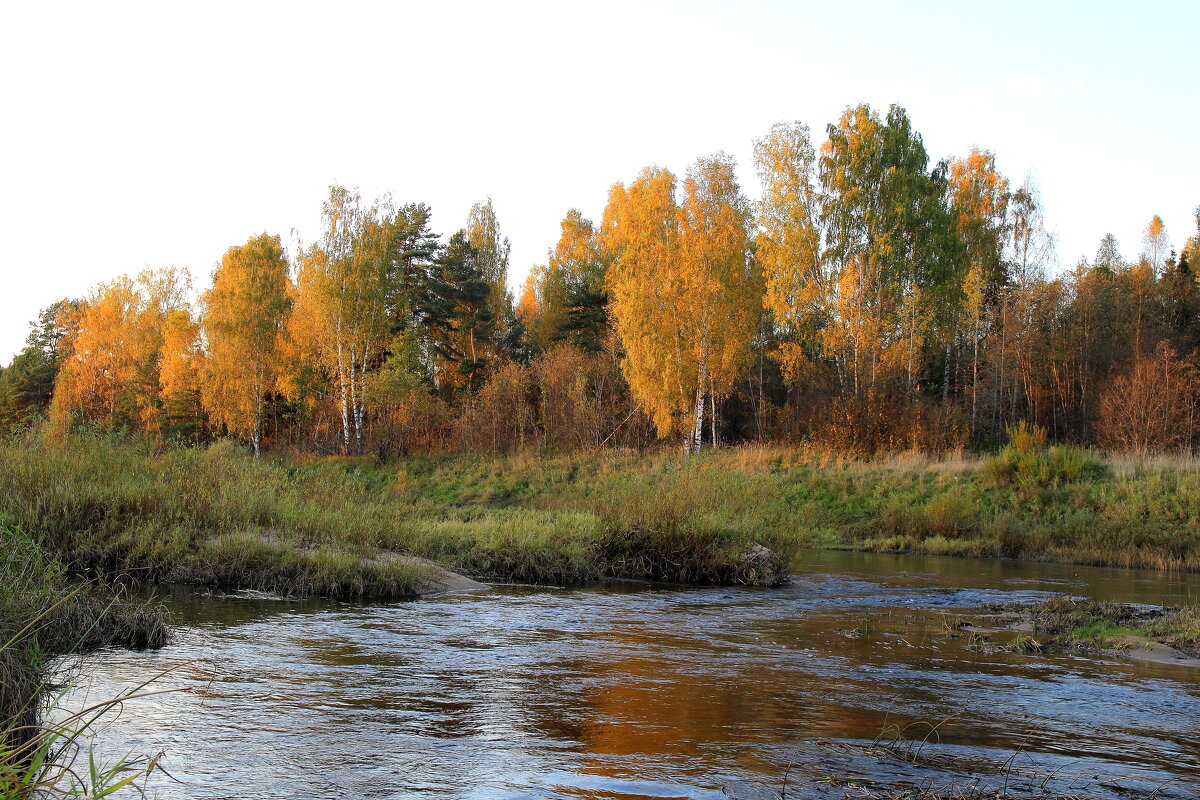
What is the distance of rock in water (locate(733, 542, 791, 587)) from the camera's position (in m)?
14.7

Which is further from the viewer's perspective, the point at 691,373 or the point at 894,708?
the point at 691,373

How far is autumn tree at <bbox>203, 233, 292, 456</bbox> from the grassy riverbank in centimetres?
2282

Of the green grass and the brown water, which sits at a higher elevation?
the brown water

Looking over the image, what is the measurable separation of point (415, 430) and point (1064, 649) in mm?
31989

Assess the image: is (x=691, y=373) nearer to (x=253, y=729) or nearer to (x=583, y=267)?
(x=583, y=267)

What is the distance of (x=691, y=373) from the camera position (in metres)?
32.5

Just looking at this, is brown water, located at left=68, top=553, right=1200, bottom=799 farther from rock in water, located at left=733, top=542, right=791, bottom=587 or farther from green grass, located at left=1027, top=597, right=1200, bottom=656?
rock in water, located at left=733, top=542, right=791, bottom=587

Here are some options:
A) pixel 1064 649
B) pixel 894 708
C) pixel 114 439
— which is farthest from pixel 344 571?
pixel 1064 649

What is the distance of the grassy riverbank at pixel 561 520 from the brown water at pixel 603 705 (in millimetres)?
1036

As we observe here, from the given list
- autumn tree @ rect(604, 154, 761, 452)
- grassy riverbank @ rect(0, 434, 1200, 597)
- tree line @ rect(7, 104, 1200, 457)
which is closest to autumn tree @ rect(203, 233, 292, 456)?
tree line @ rect(7, 104, 1200, 457)

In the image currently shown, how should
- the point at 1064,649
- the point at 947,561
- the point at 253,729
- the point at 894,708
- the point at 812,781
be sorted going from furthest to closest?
1. the point at 947,561
2. the point at 1064,649
3. the point at 894,708
4. the point at 253,729
5. the point at 812,781

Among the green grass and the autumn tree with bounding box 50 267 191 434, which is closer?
the green grass

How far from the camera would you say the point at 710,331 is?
32438mm

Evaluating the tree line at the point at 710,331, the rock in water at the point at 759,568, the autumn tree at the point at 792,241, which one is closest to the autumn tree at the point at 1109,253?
the tree line at the point at 710,331
